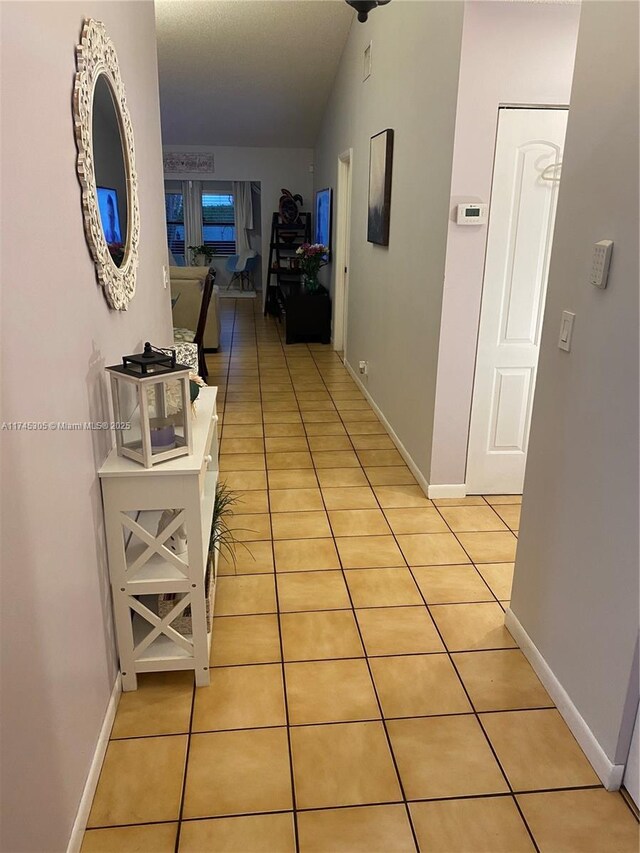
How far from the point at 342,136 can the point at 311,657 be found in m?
5.41

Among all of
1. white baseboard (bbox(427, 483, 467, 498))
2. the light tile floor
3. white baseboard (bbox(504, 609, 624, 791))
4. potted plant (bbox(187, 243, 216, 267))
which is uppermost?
potted plant (bbox(187, 243, 216, 267))

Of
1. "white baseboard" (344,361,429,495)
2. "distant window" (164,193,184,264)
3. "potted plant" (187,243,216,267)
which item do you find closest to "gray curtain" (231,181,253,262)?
"potted plant" (187,243,216,267)

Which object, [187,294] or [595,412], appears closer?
[595,412]

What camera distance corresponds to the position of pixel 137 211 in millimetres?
2332

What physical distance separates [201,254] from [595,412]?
34.0 ft

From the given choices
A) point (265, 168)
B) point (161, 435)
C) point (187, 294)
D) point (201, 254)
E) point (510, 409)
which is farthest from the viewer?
point (201, 254)

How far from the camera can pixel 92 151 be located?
167 cm

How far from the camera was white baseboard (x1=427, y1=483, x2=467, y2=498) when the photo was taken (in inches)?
130

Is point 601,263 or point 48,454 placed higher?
point 601,263

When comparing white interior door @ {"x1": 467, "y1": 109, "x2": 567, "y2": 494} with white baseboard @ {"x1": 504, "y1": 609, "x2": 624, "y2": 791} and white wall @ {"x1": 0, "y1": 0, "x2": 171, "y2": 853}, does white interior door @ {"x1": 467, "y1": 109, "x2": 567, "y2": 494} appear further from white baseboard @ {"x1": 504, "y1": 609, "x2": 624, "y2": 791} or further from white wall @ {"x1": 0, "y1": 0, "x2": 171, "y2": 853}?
white wall @ {"x1": 0, "y1": 0, "x2": 171, "y2": 853}

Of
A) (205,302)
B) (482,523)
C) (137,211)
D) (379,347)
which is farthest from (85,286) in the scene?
(205,302)

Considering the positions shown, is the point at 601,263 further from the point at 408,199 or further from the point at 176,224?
the point at 176,224

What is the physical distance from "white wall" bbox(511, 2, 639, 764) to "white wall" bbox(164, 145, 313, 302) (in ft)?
29.1

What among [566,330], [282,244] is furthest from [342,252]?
[566,330]
